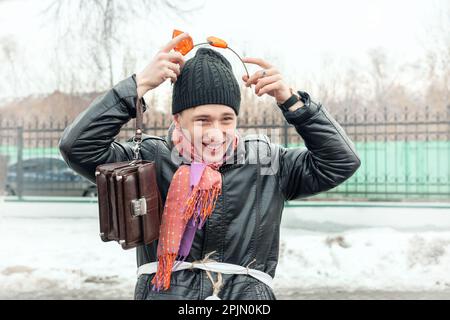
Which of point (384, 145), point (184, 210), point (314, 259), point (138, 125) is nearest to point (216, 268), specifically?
point (184, 210)

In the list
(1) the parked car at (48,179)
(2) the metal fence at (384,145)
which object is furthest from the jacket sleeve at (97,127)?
(1) the parked car at (48,179)

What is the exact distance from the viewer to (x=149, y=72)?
168cm

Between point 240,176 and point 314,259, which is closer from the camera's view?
point 240,176

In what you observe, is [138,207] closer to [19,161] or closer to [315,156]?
[315,156]

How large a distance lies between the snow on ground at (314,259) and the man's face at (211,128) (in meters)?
3.52

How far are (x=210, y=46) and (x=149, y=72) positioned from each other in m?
0.31

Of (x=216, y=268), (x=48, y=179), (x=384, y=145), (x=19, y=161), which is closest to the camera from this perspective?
(x=216, y=268)

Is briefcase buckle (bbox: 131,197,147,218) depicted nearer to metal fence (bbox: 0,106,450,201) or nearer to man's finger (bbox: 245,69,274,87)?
man's finger (bbox: 245,69,274,87)

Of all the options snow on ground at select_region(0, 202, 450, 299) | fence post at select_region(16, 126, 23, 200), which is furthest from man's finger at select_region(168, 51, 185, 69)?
fence post at select_region(16, 126, 23, 200)

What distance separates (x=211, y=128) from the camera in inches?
66.4

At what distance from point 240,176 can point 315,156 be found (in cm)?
28

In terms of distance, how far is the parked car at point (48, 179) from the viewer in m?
9.57

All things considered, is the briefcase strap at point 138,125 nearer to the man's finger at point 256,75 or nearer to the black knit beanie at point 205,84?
the black knit beanie at point 205,84
